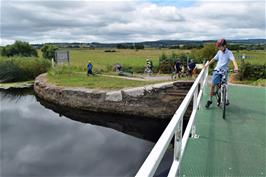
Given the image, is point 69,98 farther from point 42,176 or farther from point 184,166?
point 184,166

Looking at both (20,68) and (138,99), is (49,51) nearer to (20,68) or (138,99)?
(20,68)

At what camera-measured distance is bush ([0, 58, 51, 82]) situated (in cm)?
3138

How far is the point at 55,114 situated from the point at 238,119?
48.4 feet

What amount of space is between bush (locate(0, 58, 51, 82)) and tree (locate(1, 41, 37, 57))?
21.7 metres

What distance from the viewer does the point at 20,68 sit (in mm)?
31953

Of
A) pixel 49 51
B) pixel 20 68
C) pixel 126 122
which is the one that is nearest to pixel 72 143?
pixel 126 122

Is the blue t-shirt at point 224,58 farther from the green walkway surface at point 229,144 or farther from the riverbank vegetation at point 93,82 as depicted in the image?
the riverbank vegetation at point 93,82

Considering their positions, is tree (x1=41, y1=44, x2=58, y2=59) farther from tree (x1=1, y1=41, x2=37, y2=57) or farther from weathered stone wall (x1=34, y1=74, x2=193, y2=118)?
weathered stone wall (x1=34, y1=74, x2=193, y2=118)

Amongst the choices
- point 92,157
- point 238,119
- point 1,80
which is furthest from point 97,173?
point 1,80

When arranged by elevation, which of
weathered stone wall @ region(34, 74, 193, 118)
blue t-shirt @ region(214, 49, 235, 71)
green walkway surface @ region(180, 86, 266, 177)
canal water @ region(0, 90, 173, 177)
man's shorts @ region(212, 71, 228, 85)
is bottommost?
canal water @ region(0, 90, 173, 177)

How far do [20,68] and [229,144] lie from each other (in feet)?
101

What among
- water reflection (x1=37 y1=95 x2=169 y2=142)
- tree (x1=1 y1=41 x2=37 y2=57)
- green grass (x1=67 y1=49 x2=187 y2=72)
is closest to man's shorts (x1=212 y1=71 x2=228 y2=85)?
water reflection (x1=37 y1=95 x2=169 y2=142)

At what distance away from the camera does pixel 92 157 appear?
11.5 m

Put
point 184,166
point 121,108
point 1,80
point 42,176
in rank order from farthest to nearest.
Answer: point 1,80 < point 121,108 < point 42,176 < point 184,166
